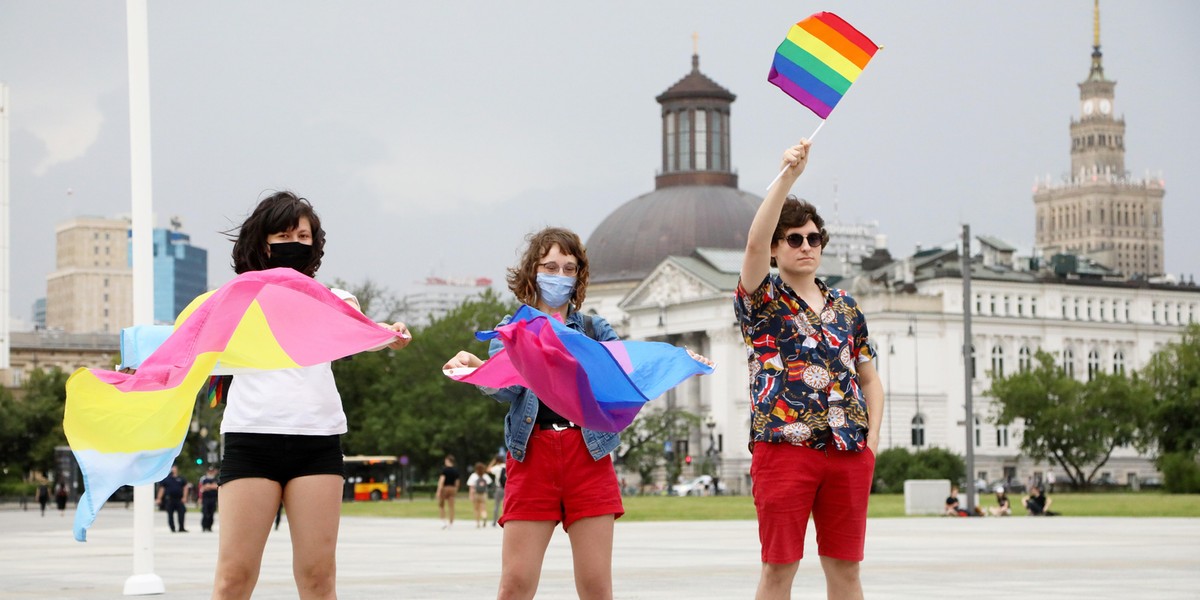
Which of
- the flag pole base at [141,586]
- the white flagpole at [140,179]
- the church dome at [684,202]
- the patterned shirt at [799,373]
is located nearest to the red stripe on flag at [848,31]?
the patterned shirt at [799,373]

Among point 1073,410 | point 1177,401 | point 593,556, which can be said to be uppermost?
point 593,556

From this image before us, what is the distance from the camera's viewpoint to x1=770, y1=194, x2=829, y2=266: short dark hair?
28.3ft

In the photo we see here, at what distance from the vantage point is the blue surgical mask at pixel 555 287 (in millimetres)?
8391

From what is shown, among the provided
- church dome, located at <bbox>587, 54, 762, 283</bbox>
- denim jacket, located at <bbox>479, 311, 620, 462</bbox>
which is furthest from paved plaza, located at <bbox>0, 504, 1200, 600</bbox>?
church dome, located at <bbox>587, 54, 762, 283</bbox>

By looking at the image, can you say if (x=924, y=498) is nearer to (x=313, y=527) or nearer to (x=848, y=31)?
(x=848, y=31)

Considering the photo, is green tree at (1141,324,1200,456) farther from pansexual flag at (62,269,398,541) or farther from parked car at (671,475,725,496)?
pansexual flag at (62,269,398,541)

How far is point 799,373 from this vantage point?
8.48 metres

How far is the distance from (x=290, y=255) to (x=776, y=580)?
2677 millimetres

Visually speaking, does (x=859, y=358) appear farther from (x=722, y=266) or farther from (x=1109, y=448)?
(x=722, y=266)

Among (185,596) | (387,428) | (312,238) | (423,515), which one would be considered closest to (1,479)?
(387,428)

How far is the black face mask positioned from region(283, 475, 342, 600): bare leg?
1.08m

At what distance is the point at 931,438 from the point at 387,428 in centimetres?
4353

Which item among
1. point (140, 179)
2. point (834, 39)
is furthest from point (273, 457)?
point (140, 179)

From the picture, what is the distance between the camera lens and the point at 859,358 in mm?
8789
